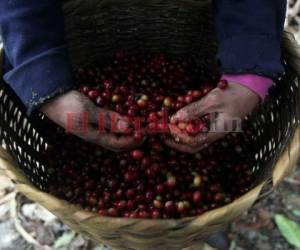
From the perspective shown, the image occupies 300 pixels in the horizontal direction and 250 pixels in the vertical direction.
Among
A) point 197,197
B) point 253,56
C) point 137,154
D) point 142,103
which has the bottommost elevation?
point 197,197

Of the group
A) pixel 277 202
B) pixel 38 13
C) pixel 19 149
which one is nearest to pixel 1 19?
pixel 38 13

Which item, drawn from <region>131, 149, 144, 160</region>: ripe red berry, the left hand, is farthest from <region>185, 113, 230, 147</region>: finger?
<region>131, 149, 144, 160</region>: ripe red berry

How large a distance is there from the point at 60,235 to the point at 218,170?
2.18 feet

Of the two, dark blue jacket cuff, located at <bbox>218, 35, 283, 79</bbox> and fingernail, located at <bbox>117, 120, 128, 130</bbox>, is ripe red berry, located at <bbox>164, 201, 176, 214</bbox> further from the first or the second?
dark blue jacket cuff, located at <bbox>218, 35, 283, 79</bbox>

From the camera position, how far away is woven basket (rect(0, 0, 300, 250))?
3.20 feet

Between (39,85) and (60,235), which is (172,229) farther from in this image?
(60,235)

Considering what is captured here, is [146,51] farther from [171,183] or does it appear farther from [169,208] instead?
[169,208]

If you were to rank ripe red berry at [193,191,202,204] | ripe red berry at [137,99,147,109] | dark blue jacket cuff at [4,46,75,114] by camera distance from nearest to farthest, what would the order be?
dark blue jacket cuff at [4,46,75,114] → ripe red berry at [193,191,202,204] → ripe red berry at [137,99,147,109]

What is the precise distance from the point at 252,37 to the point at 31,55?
67cm

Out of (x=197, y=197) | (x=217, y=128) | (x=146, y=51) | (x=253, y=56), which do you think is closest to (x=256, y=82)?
(x=253, y=56)

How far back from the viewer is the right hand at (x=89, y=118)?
1.20 m

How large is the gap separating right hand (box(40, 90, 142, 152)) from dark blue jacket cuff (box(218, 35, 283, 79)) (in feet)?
1.23

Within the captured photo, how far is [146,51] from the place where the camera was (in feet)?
6.33

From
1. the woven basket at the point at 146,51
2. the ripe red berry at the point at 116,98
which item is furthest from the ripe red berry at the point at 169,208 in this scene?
the ripe red berry at the point at 116,98
